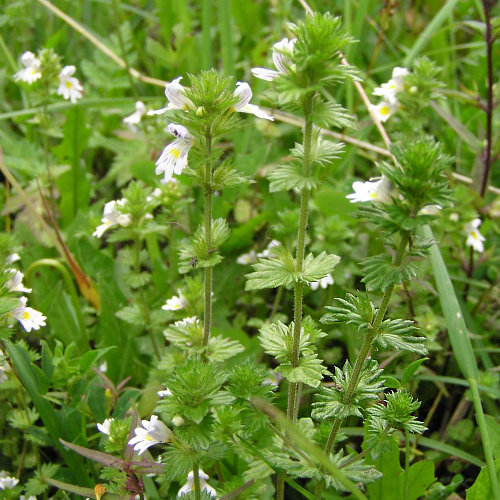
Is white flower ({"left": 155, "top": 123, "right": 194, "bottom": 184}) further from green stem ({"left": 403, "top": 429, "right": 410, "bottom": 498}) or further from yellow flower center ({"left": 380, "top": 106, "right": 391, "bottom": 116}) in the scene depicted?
yellow flower center ({"left": 380, "top": 106, "right": 391, "bottom": 116})

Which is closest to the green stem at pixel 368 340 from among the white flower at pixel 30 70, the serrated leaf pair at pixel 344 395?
the serrated leaf pair at pixel 344 395

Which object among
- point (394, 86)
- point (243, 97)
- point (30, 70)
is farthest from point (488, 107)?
point (30, 70)

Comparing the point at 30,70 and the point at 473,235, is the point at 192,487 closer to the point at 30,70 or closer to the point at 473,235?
the point at 473,235

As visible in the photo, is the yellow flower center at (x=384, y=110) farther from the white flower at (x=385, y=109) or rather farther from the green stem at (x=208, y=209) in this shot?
the green stem at (x=208, y=209)

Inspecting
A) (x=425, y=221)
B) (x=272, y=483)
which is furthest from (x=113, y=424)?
(x=425, y=221)

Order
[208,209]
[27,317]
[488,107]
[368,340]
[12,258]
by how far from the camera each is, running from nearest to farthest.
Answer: [368,340] → [208,209] → [27,317] → [12,258] → [488,107]

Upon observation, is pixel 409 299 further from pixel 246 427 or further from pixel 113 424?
pixel 113 424
